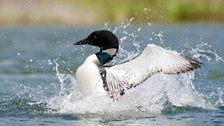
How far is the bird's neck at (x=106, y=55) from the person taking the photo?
34.3 feet

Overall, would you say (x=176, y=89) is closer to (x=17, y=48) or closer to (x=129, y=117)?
(x=129, y=117)

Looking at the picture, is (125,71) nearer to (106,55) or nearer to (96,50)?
(106,55)

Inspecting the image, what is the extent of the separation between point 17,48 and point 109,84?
12517mm

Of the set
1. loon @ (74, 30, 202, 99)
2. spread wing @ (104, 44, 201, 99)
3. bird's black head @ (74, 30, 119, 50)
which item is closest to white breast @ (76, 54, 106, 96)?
loon @ (74, 30, 202, 99)

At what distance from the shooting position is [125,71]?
10.3 m

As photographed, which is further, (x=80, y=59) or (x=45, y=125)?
(x=80, y=59)

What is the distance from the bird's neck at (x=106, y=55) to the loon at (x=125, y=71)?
3 centimetres

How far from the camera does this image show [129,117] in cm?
998

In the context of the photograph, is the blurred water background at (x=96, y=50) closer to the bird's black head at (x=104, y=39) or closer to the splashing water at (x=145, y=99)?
the splashing water at (x=145, y=99)

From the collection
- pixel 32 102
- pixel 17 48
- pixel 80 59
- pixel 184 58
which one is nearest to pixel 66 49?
pixel 17 48

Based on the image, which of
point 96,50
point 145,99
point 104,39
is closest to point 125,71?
point 104,39

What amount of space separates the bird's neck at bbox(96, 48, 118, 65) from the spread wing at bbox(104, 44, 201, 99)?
0.14 meters

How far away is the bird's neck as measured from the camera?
34.3ft

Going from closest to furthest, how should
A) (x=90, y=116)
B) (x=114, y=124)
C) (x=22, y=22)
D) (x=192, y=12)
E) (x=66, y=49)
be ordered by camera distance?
(x=114, y=124) → (x=90, y=116) → (x=66, y=49) → (x=22, y=22) → (x=192, y=12)
